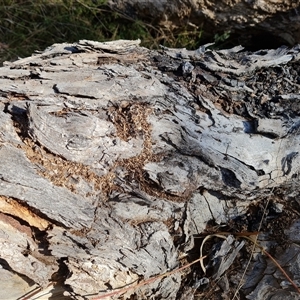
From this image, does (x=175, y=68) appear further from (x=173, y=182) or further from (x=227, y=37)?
(x=227, y=37)

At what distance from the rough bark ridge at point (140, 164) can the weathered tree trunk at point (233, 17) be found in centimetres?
83

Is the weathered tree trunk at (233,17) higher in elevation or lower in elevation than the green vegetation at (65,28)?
higher

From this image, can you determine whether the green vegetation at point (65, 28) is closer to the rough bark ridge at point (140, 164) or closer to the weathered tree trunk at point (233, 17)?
the weathered tree trunk at point (233, 17)

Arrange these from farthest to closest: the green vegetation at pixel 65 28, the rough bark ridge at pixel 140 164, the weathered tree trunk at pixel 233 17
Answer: the green vegetation at pixel 65 28
the weathered tree trunk at pixel 233 17
the rough bark ridge at pixel 140 164

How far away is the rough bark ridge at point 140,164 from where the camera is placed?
138 centimetres

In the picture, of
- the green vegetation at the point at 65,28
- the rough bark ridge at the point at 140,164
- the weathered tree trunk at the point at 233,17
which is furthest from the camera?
the green vegetation at the point at 65,28

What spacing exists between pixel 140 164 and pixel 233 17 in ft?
4.65

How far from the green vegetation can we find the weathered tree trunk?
57mm

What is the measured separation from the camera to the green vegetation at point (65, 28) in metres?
2.72

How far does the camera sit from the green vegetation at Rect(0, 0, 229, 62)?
272cm

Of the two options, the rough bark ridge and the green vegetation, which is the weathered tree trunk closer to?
the green vegetation

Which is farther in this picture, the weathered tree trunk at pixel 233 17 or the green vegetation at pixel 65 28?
the green vegetation at pixel 65 28

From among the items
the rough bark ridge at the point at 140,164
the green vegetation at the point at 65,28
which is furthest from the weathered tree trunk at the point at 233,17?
the rough bark ridge at the point at 140,164

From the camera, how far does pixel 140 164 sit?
1480 millimetres
